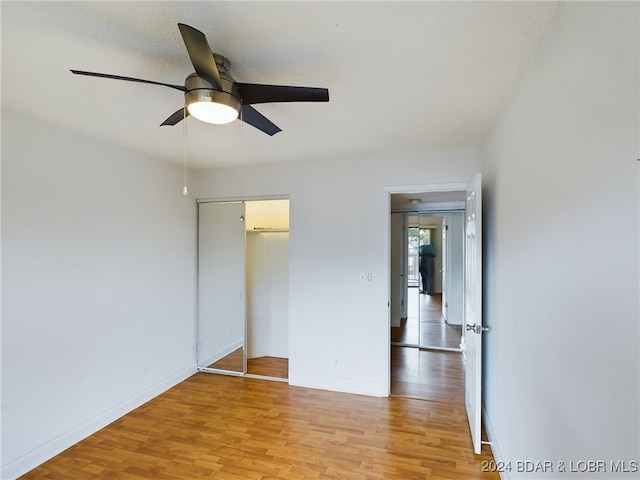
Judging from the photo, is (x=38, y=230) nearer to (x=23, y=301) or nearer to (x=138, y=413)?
(x=23, y=301)

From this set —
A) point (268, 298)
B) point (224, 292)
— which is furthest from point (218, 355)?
point (268, 298)

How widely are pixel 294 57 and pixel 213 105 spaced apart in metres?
0.47

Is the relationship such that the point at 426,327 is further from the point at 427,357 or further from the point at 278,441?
the point at 278,441

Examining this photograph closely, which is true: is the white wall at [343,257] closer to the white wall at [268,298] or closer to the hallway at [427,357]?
the hallway at [427,357]

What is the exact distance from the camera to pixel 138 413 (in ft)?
9.98

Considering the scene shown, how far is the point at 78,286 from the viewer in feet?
8.63

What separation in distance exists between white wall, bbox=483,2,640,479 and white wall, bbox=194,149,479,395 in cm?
148

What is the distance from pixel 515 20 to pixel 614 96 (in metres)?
0.64

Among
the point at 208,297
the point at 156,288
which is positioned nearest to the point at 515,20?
the point at 156,288

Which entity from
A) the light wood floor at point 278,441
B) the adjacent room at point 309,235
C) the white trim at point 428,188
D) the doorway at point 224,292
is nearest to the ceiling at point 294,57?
the adjacent room at point 309,235

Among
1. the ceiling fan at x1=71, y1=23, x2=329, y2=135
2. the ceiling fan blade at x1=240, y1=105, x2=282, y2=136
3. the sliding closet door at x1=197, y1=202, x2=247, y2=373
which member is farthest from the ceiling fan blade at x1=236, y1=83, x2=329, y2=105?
the sliding closet door at x1=197, y1=202, x2=247, y2=373

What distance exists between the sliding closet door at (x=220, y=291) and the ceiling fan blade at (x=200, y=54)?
8.81 ft

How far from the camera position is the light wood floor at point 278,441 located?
2.24 meters

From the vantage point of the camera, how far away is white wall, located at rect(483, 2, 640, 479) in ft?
2.77
